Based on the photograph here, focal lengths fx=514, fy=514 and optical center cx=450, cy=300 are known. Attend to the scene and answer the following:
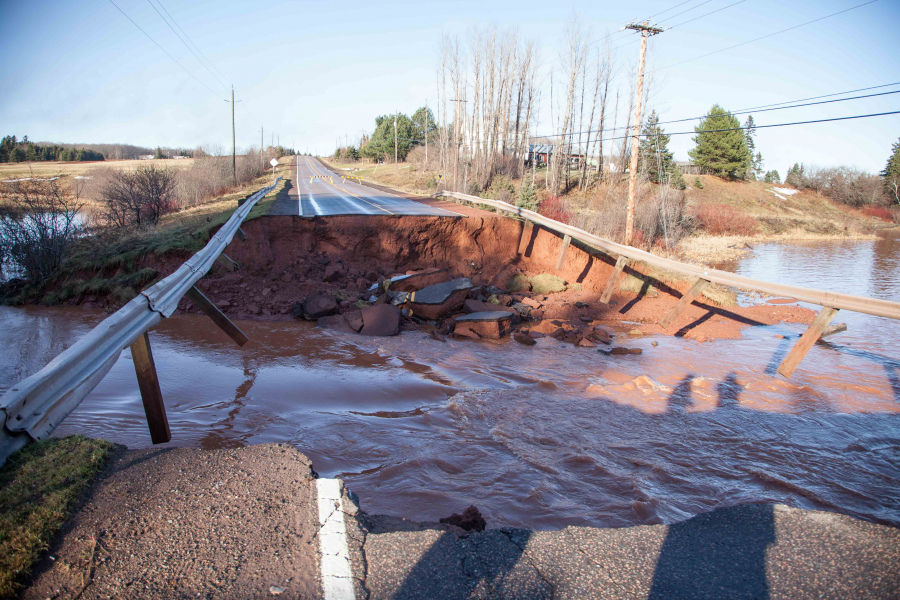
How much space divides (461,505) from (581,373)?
4684mm

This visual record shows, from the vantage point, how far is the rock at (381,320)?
9.98m

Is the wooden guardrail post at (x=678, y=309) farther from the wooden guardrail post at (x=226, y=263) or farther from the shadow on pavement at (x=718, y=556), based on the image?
the wooden guardrail post at (x=226, y=263)

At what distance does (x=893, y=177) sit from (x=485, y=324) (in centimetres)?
6631

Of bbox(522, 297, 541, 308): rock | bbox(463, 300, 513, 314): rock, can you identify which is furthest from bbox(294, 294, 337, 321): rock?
bbox(522, 297, 541, 308): rock

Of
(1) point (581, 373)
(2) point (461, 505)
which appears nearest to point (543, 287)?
(1) point (581, 373)

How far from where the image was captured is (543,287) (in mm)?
13328

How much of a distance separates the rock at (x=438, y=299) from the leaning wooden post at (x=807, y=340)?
241 inches

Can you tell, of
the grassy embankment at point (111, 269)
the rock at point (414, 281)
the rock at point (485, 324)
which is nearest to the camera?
the rock at point (485, 324)

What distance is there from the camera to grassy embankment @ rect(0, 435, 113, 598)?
2.13m

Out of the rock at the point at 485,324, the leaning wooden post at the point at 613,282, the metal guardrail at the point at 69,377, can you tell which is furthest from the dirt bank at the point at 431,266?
the metal guardrail at the point at 69,377

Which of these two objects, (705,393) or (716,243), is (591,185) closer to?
(716,243)

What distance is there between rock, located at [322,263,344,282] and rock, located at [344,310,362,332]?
2.31m

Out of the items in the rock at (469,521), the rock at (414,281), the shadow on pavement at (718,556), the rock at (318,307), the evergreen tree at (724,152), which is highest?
the evergreen tree at (724,152)

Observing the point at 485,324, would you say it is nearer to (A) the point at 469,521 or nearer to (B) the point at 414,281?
(B) the point at 414,281
